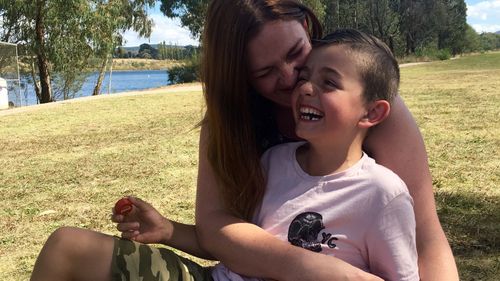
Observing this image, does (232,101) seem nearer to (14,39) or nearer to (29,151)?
(29,151)

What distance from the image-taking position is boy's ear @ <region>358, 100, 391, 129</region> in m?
1.45

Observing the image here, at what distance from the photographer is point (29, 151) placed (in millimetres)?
6266

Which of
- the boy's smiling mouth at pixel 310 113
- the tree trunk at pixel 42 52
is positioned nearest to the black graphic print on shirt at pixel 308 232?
the boy's smiling mouth at pixel 310 113

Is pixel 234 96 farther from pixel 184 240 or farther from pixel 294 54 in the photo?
pixel 184 240

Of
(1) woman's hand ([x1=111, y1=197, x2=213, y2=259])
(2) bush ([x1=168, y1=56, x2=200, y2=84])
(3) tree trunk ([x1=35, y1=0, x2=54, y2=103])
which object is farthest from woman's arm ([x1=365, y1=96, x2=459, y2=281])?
(2) bush ([x1=168, y1=56, x2=200, y2=84])

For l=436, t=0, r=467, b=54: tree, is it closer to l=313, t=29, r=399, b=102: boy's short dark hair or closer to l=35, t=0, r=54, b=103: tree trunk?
l=35, t=0, r=54, b=103: tree trunk

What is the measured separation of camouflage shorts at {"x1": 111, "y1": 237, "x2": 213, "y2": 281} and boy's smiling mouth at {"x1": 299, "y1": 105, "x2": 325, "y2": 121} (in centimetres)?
50

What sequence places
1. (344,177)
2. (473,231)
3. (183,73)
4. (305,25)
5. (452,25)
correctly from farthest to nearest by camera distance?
(452,25)
(183,73)
(473,231)
(305,25)
(344,177)

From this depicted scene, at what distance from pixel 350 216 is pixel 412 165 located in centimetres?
31

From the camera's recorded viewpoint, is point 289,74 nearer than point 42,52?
Yes

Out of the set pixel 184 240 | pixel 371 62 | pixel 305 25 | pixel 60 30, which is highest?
pixel 60 30

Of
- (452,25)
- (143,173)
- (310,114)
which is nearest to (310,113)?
(310,114)

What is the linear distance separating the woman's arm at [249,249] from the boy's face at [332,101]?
28 centimetres

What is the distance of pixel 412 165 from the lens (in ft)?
5.09
